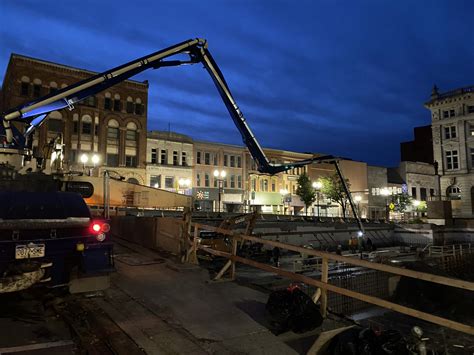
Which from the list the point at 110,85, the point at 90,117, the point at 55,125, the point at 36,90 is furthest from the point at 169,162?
the point at 110,85

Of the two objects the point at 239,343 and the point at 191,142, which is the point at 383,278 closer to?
the point at 239,343

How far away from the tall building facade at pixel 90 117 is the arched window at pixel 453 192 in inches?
1827

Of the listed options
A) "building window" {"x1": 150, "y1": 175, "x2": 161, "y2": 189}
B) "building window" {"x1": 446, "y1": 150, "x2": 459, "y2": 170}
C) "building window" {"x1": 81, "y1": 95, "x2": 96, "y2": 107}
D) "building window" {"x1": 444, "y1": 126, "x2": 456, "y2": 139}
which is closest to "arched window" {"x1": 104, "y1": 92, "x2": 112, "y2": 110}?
"building window" {"x1": 81, "y1": 95, "x2": 96, "y2": 107}

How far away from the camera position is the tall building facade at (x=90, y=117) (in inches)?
1598

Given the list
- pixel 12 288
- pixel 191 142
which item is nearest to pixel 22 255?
pixel 12 288

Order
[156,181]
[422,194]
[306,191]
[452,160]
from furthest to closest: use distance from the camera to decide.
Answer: [422,194], [452,160], [306,191], [156,181]

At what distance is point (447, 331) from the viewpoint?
1075 centimetres

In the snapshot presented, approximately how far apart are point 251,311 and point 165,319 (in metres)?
1.52

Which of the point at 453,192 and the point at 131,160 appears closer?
the point at 131,160

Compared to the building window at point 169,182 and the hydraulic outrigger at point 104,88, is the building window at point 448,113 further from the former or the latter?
the hydraulic outrigger at point 104,88

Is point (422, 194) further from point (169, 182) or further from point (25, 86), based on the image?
point (25, 86)

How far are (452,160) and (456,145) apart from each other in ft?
8.26

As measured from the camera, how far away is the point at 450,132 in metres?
57.7

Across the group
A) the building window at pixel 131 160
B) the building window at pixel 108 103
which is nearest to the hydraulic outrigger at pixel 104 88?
the building window at pixel 131 160
